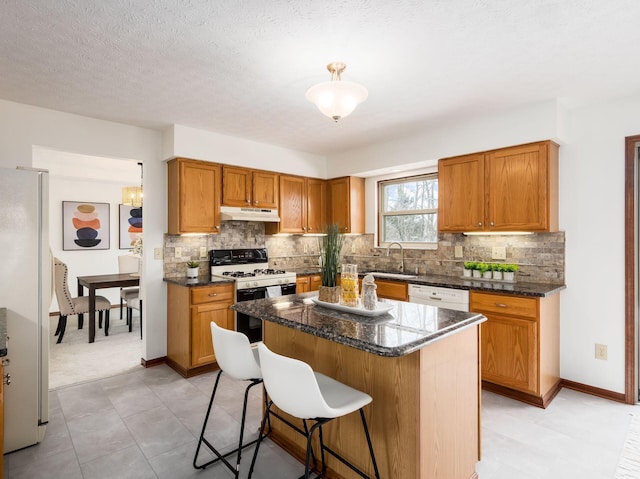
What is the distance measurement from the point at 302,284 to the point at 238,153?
171cm

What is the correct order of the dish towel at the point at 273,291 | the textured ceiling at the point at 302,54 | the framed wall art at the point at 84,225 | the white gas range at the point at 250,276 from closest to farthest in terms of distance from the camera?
1. the textured ceiling at the point at 302,54
2. the white gas range at the point at 250,276
3. the dish towel at the point at 273,291
4. the framed wall art at the point at 84,225

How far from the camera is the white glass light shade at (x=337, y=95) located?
2.01 meters

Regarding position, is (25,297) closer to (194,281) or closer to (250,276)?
(194,281)

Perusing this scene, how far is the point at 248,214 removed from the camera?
13.7 feet

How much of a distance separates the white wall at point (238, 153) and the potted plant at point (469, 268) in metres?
2.31

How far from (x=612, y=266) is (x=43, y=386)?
4.39 meters

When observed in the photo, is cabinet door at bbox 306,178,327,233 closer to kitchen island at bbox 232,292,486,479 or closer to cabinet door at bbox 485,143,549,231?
cabinet door at bbox 485,143,549,231

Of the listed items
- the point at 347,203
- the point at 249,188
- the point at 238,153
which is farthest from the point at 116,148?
the point at 347,203

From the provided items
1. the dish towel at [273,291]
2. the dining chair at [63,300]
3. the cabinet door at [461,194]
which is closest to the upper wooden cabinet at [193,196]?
the dish towel at [273,291]

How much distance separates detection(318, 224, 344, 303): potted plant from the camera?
2131mm

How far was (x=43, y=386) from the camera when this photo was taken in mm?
2465

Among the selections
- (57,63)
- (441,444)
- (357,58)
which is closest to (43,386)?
(57,63)

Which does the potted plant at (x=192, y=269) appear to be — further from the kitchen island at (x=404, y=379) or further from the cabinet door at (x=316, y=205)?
the kitchen island at (x=404, y=379)

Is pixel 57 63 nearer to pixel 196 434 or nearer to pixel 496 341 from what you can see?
pixel 196 434
